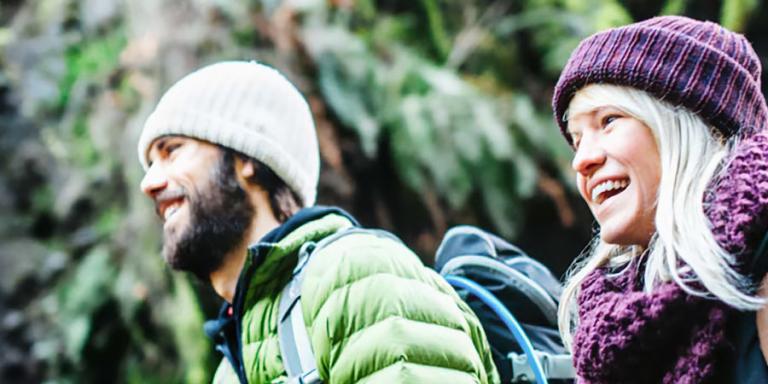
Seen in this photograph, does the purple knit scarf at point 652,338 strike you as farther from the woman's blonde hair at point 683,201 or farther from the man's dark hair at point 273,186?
the man's dark hair at point 273,186

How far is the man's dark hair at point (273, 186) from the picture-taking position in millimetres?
3236

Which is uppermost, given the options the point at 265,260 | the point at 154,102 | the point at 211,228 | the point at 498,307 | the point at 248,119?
the point at 154,102

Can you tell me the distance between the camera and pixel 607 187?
193cm

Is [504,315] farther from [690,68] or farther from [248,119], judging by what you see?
[248,119]

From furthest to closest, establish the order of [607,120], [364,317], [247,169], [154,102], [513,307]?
[154,102], [247,169], [513,307], [364,317], [607,120]

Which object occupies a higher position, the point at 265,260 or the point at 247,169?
the point at 247,169

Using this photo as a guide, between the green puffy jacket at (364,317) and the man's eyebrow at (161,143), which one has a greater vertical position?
the man's eyebrow at (161,143)

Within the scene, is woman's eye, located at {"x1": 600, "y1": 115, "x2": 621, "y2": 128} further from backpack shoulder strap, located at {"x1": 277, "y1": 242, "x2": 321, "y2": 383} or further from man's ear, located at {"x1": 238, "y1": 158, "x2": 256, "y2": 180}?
man's ear, located at {"x1": 238, "y1": 158, "x2": 256, "y2": 180}

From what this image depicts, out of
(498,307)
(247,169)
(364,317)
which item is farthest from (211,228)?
(498,307)

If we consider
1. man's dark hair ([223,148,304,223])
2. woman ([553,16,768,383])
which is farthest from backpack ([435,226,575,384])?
man's dark hair ([223,148,304,223])

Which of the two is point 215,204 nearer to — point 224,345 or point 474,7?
point 224,345

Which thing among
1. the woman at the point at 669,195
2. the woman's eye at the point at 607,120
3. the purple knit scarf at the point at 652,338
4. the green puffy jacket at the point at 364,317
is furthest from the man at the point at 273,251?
the woman's eye at the point at 607,120

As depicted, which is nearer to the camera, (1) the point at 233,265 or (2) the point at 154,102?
(1) the point at 233,265

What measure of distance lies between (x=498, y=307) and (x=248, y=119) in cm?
115
